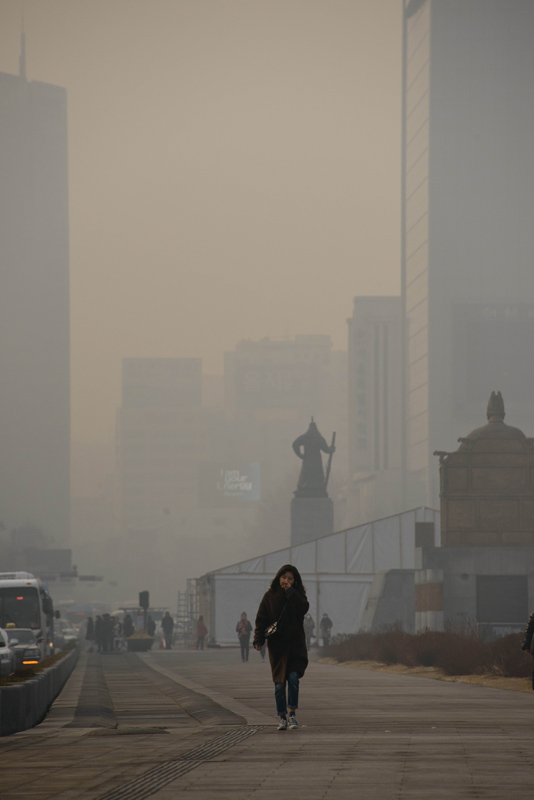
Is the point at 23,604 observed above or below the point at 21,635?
above

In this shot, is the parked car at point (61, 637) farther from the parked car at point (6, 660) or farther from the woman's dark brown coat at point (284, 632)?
the woman's dark brown coat at point (284, 632)

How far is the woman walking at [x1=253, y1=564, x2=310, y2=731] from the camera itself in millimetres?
13367

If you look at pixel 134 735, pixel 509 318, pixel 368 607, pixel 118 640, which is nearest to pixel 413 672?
pixel 134 735

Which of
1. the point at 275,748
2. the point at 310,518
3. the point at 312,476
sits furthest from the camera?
the point at 312,476

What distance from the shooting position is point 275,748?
432 inches

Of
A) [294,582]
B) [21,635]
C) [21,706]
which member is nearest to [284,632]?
[294,582]

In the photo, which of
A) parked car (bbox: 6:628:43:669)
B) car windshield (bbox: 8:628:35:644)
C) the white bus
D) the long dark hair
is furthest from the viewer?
the white bus

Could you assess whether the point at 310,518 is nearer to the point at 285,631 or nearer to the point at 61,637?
the point at 61,637

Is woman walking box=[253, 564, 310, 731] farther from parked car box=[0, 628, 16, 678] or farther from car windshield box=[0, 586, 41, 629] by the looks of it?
car windshield box=[0, 586, 41, 629]

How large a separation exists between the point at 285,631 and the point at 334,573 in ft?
151

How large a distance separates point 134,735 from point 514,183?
628 feet

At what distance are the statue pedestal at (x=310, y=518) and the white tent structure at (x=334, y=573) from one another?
671 inches

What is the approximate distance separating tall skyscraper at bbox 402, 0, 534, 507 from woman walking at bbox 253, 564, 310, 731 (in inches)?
5832

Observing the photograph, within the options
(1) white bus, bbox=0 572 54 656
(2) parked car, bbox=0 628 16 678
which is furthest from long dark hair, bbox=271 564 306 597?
(1) white bus, bbox=0 572 54 656
